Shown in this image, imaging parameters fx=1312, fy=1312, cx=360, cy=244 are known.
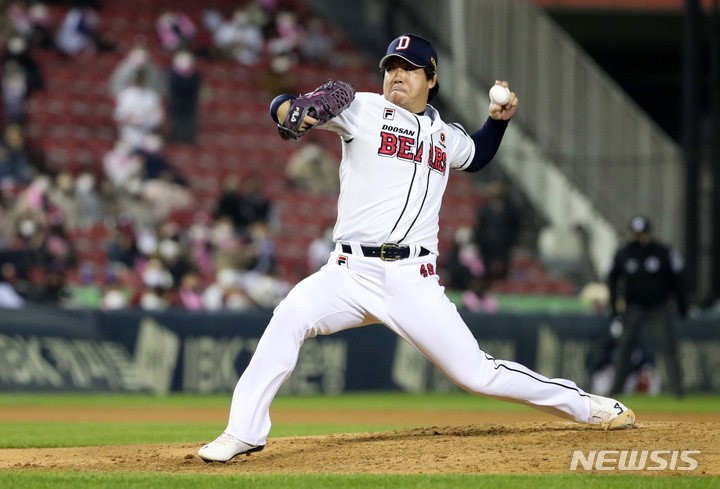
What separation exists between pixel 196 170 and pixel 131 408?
695cm

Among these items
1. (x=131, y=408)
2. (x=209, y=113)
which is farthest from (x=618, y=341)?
(x=209, y=113)

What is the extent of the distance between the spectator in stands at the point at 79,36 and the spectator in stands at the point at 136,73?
1.08m

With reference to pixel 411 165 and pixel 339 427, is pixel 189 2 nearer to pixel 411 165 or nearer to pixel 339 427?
pixel 339 427

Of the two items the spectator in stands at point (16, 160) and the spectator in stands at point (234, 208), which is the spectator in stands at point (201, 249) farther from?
the spectator in stands at point (16, 160)

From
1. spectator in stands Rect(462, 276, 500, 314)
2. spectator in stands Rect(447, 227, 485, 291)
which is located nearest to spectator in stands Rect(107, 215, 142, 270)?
spectator in stands Rect(447, 227, 485, 291)

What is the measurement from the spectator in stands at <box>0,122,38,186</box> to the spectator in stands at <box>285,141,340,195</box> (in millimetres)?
3803

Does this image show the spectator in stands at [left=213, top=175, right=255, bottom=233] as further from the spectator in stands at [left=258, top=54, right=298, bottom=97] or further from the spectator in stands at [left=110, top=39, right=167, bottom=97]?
the spectator in stands at [left=258, top=54, right=298, bottom=97]

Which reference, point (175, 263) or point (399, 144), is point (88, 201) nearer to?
point (175, 263)

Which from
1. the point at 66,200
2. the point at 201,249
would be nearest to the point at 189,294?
the point at 201,249

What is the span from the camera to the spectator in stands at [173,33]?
20828mm

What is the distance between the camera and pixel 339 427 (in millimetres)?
10703

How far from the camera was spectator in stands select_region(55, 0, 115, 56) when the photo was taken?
67.3 feet

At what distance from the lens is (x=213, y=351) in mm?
14945

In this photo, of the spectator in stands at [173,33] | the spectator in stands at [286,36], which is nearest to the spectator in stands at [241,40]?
the spectator in stands at [286,36]
